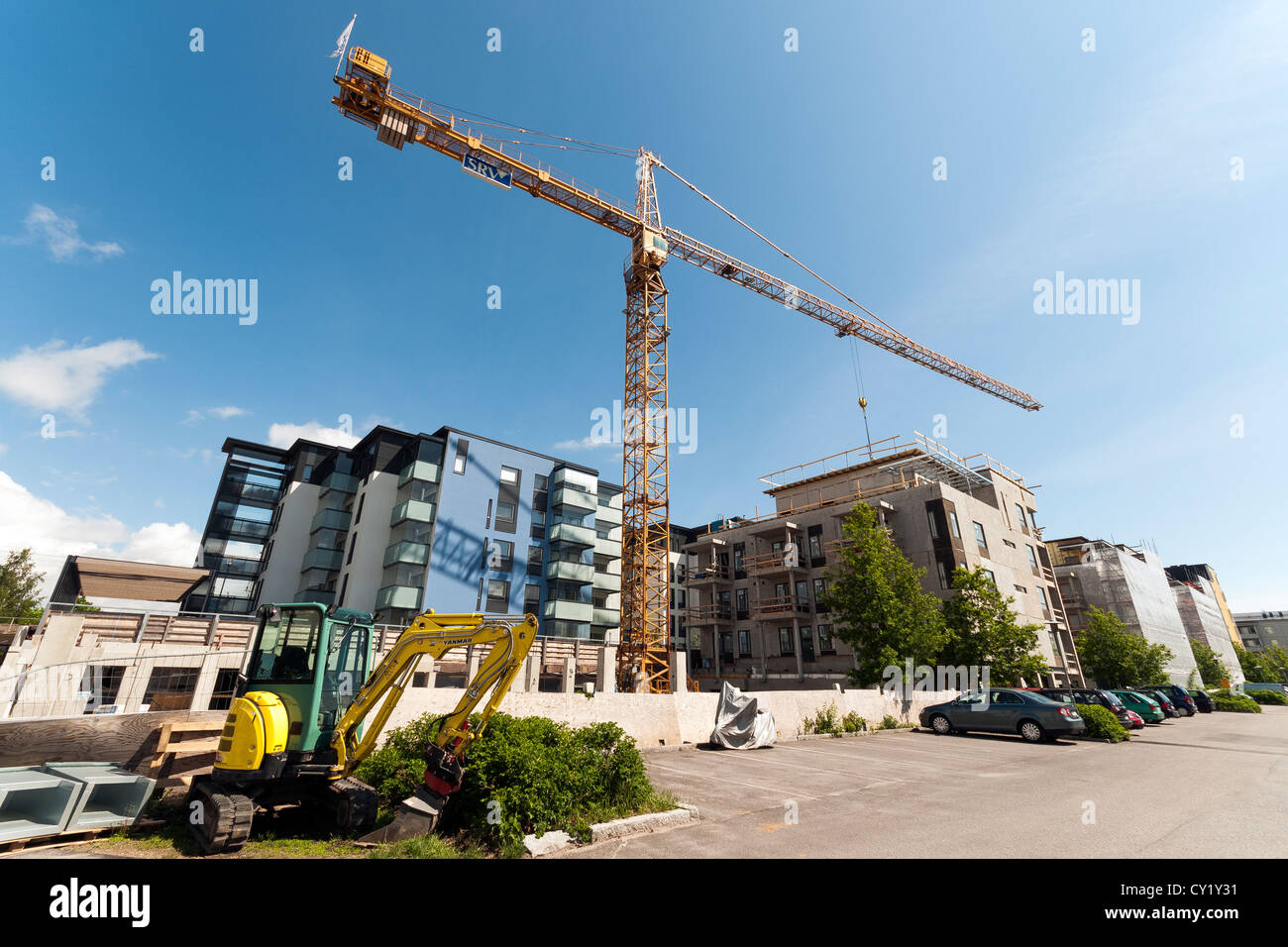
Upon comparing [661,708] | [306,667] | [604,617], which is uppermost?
[604,617]

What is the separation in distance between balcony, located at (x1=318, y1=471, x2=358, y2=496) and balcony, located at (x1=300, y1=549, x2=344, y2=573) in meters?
5.49

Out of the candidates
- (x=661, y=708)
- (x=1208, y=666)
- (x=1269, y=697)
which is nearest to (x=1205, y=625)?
(x=1208, y=666)

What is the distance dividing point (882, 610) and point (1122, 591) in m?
44.9

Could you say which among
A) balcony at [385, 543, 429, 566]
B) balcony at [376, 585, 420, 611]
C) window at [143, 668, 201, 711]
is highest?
balcony at [385, 543, 429, 566]

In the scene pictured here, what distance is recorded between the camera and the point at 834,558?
36.3 m

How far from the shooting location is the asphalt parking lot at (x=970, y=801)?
22.1ft

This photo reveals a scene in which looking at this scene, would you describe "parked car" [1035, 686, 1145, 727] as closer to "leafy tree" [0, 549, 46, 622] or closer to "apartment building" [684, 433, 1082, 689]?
"apartment building" [684, 433, 1082, 689]

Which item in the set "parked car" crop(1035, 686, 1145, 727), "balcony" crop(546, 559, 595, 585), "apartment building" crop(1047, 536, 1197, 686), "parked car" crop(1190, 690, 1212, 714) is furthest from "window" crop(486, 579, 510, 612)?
"apartment building" crop(1047, 536, 1197, 686)

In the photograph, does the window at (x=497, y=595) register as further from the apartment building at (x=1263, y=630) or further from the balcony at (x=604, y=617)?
the apartment building at (x=1263, y=630)

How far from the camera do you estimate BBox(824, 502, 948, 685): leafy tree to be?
25.6 meters

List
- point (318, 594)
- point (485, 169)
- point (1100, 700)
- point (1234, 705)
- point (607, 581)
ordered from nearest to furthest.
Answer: point (1100, 700), point (485, 169), point (1234, 705), point (318, 594), point (607, 581)

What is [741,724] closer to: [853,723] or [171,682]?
[853,723]
